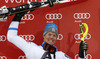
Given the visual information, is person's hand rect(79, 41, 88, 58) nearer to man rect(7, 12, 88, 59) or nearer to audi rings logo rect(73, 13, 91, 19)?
man rect(7, 12, 88, 59)

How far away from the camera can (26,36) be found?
48.9 inches

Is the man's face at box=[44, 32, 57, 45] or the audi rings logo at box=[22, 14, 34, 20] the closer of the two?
the man's face at box=[44, 32, 57, 45]

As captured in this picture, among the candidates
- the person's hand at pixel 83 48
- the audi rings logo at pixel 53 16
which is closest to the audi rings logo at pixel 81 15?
the audi rings logo at pixel 53 16

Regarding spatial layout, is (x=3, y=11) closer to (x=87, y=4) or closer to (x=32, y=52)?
(x=32, y=52)

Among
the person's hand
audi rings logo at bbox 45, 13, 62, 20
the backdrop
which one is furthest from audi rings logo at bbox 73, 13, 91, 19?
the person's hand

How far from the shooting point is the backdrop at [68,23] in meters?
1.25

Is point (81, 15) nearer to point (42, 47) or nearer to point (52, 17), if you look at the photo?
point (52, 17)

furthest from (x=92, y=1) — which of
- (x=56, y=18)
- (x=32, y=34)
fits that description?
(x=32, y=34)

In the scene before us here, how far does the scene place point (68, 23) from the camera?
1263 millimetres

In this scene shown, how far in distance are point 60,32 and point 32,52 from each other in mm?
298

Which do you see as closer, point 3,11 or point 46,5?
point 3,11

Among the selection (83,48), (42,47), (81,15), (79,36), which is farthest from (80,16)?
(42,47)

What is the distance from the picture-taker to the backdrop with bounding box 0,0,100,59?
1.25 metres

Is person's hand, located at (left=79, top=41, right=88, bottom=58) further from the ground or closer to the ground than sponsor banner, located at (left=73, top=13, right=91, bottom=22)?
closer to the ground
